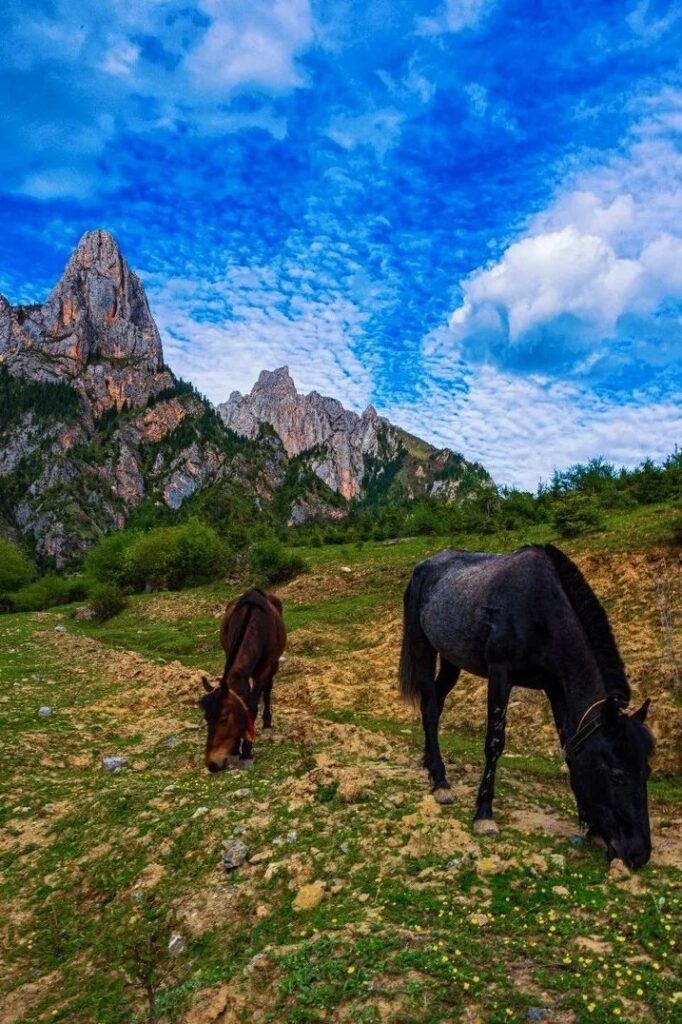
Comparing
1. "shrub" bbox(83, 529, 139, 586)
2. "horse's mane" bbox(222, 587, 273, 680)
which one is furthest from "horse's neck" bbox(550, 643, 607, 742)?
"shrub" bbox(83, 529, 139, 586)

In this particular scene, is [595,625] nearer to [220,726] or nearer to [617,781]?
[617,781]

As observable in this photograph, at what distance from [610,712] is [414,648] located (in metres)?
3.58

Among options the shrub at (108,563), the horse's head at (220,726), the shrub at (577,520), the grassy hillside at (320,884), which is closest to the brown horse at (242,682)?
the horse's head at (220,726)

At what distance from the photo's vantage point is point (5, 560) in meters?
72.4

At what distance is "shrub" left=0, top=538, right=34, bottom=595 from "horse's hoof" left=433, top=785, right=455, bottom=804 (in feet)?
243

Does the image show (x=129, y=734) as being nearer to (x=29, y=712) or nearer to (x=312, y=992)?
(x=29, y=712)

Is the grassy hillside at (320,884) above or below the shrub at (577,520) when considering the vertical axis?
below

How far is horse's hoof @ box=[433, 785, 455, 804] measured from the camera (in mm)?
7441

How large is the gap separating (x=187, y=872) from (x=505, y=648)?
15.3 ft

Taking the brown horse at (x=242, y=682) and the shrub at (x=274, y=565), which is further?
the shrub at (x=274, y=565)

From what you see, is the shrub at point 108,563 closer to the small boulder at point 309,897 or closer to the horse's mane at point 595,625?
the small boulder at point 309,897

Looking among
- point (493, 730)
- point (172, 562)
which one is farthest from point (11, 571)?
point (493, 730)

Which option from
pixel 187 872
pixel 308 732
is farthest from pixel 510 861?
pixel 308 732

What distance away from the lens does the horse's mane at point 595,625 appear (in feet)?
20.7
